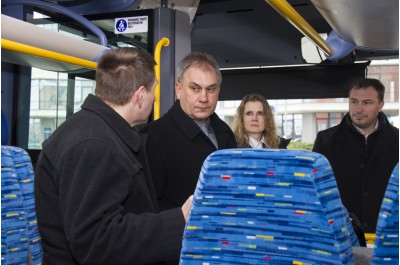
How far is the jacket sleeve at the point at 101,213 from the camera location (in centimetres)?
139

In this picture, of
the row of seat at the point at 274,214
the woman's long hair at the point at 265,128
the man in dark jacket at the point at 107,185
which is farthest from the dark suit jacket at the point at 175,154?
the woman's long hair at the point at 265,128

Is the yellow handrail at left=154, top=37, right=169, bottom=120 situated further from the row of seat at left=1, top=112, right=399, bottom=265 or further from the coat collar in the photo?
the row of seat at left=1, top=112, right=399, bottom=265

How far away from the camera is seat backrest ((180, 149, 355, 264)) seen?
1214 mm

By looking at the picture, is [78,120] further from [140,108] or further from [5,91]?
[5,91]

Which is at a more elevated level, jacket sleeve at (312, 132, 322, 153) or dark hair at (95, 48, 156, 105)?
dark hair at (95, 48, 156, 105)

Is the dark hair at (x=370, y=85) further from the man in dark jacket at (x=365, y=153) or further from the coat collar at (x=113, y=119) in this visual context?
the coat collar at (x=113, y=119)

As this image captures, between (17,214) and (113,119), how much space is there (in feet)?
1.36

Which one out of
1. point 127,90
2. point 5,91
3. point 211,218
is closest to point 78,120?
→ point 127,90

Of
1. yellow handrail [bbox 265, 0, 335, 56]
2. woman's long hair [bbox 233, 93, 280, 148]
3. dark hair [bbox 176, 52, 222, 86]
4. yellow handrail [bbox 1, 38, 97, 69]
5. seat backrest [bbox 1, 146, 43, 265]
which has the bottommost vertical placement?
seat backrest [bbox 1, 146, 43, 265]

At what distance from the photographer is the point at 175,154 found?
2227 mm

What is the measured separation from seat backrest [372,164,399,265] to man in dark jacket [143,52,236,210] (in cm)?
107

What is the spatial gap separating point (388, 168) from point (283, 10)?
4.21ft

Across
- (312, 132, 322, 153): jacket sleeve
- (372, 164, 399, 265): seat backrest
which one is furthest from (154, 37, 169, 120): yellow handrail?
(372, 164, 399, 265): seat backrest

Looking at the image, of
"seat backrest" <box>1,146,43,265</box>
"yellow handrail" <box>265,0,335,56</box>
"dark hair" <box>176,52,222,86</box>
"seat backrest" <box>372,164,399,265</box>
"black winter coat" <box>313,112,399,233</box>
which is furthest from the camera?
"black winter coat" <box>313,112,399,233</box>
